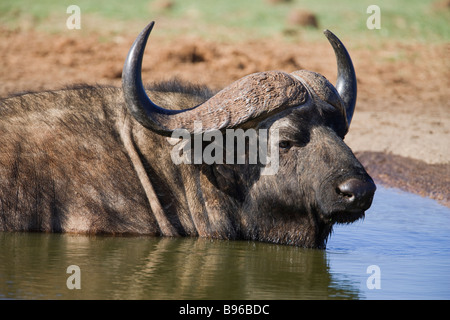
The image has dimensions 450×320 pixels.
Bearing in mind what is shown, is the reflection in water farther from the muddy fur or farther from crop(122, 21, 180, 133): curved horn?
crop(122, 21, 180, 133): curved horn

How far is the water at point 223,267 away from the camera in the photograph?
5.05 meters

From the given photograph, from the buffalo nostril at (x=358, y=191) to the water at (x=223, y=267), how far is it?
521 mm

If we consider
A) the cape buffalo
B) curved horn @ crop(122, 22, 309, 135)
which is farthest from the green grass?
curved horn @ crop(122, 22, 309, 135)

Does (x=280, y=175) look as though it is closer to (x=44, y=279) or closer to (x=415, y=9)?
(x=44, y=279)

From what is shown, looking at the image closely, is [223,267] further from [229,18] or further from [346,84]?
[229,18]

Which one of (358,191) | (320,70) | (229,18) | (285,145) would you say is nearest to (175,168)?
(285,145)

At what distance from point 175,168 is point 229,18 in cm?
1984

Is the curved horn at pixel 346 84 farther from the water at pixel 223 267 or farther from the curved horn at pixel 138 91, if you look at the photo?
the curved horn at pixel 138 91

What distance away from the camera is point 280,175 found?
21.2ft

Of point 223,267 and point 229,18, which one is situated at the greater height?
point 229,18

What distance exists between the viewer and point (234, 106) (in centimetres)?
636

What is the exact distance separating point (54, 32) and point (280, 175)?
16100mm

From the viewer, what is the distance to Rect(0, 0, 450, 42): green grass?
75.4 feet

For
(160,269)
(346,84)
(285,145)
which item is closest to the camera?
(160,269)
